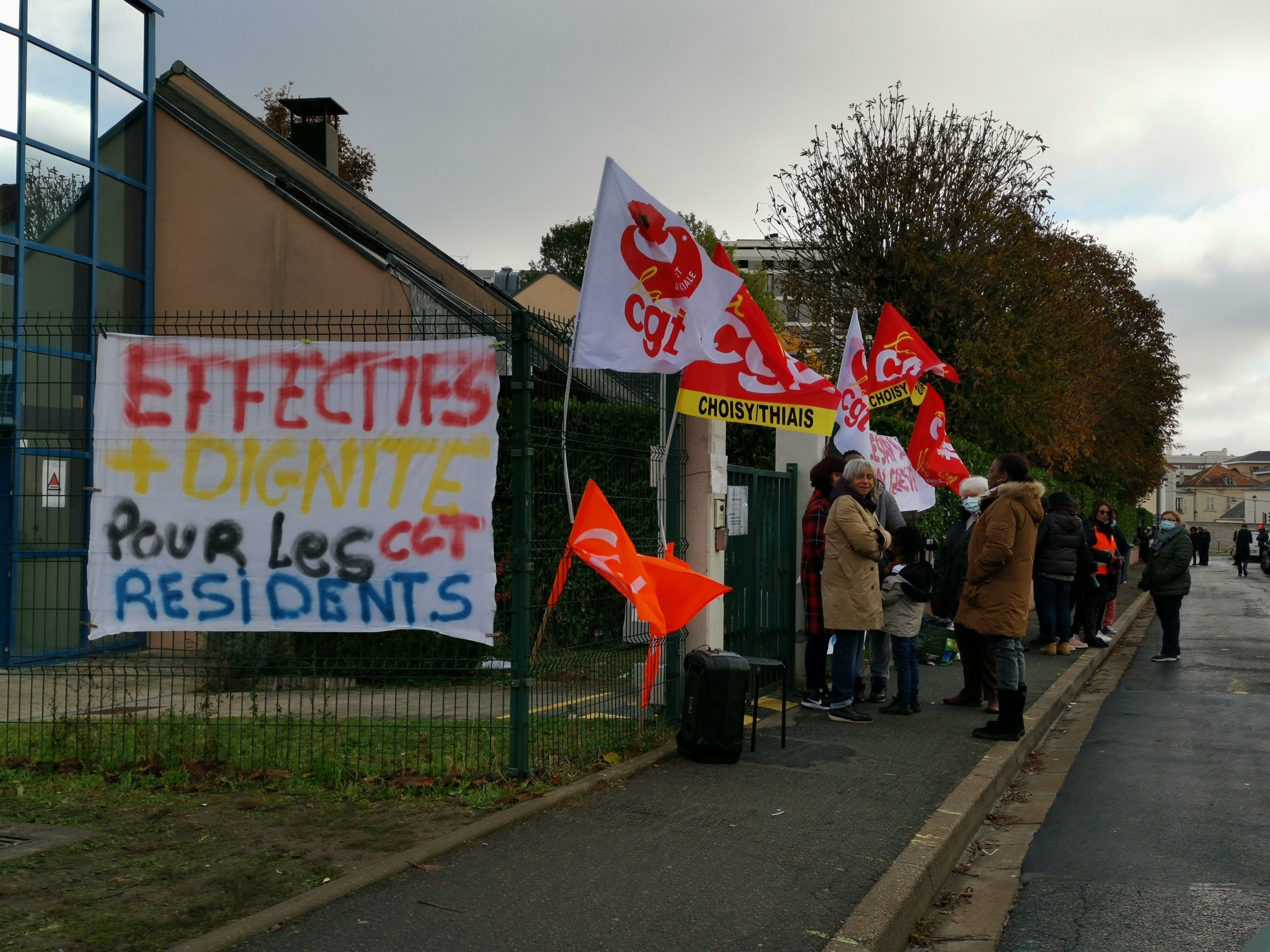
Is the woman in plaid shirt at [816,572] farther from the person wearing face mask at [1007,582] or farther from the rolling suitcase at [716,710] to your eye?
the rolling suitcase at [716,710]

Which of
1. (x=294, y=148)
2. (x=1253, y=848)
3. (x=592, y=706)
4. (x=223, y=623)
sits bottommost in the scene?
(x=1253, y=848)

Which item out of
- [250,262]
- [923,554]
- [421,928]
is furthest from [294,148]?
[421,928]

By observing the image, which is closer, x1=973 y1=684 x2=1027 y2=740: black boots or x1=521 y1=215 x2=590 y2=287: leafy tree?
x1=973 y1=684 x2=1027 y2=740: black boots

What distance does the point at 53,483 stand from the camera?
6.61m

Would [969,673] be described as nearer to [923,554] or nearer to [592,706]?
[923,554]

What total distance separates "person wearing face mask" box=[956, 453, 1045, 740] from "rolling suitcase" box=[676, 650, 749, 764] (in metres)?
2.05

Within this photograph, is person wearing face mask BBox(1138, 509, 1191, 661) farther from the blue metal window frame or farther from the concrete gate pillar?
the blue metal window frame

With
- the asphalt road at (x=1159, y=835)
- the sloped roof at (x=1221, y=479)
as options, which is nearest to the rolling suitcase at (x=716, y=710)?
the asphalt road at (x=1159, y=835)

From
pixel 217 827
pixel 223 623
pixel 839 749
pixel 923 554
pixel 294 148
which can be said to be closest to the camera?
pixel 217 827

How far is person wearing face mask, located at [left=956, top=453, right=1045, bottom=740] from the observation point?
Answer: 8.20m

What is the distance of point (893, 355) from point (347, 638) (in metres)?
6.69

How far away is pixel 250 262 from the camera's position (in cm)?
1433

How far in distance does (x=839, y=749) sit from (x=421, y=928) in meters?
4.04

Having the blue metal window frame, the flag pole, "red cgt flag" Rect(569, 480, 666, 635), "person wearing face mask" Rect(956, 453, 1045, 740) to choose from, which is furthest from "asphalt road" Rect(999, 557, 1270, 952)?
the blue metal window frame
